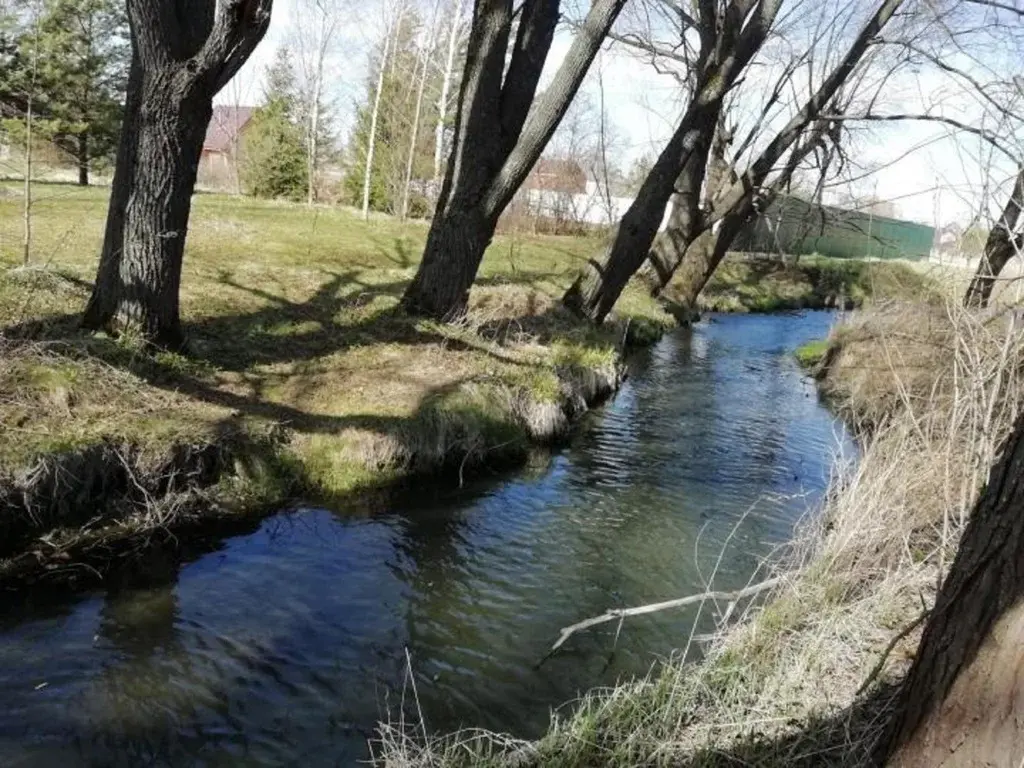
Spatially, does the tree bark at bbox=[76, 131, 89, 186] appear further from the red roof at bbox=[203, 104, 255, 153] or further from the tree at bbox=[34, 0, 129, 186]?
the red roof at bbox=[203, 104, 255, 153]

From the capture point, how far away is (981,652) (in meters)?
2.25

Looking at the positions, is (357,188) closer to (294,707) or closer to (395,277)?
(395,277)

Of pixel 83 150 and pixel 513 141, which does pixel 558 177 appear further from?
pixel 513 141

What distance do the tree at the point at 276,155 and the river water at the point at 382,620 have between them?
22.7 meters

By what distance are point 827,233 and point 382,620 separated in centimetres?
2784

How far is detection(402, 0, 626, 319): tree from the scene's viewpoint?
9.87m

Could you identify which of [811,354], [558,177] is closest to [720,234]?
[811,354]

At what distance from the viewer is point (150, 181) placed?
7.09 metres

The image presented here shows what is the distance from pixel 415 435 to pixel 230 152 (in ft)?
90.3

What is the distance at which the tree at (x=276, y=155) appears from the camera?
28.2 meters

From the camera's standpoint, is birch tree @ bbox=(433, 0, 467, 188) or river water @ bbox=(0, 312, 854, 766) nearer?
river water @ bbox=(0, 312, 854, 766)

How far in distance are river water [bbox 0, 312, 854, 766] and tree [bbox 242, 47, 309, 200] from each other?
22732 millimetres

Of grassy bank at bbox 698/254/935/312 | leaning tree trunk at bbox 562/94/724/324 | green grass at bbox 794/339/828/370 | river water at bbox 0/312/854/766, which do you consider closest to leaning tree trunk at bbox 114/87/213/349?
river water at bbox 0/312/854/766

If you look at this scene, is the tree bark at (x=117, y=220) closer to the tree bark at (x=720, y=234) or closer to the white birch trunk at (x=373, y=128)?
the tree bark at (x=720, y=234)
